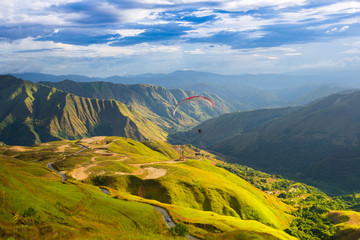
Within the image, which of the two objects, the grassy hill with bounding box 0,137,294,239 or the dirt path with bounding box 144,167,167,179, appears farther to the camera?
the dirt path with bounding box 144,167,167,179

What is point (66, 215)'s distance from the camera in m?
57.4

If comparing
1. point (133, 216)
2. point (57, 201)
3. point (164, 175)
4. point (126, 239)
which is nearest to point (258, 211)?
point (164, 175)

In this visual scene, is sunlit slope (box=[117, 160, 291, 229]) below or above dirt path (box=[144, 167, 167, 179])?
below

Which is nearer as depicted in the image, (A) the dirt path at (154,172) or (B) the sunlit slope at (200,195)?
(B) the sunlit slope at (200,195)

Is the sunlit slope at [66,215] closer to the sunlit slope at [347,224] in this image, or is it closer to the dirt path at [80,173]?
the dirt path at [80,173]

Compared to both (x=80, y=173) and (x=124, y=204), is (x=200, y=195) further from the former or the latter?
(x=80, y=173)

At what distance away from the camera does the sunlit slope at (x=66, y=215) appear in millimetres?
48219

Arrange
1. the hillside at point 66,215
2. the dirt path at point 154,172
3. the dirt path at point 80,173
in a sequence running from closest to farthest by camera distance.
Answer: the hillside at point 66,215
the dirt path at point 80,173
the dirt path at point 154,172

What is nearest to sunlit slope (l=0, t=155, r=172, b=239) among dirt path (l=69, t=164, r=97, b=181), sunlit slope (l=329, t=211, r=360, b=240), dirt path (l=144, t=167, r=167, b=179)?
dirt path (l=69, t=164, r=97, b=181)

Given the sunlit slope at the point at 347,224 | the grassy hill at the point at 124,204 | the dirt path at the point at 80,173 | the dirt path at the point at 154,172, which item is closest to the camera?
the grassy hill at the point at 124,204

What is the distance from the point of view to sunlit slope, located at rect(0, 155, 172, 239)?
48219 millimetres

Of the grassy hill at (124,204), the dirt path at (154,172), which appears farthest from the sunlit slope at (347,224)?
the dirt path at (154,172)

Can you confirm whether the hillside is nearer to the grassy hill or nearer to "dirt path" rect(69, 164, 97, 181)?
the grassy hill

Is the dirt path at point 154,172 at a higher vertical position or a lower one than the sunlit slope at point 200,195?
higher
